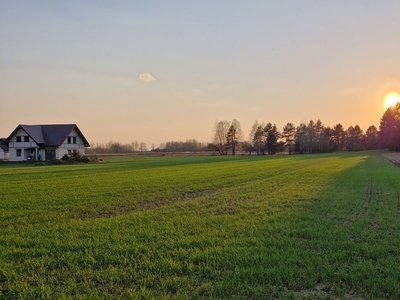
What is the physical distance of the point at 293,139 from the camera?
121062 mm

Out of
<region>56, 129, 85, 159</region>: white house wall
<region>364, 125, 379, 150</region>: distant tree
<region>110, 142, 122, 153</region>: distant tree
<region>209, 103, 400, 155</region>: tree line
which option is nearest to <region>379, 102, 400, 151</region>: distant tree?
<region>209, 103, 400, 155</region>: tree line

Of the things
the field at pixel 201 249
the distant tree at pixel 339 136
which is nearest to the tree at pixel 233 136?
the distant tree at pixel 339 136

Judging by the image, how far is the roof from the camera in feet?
197

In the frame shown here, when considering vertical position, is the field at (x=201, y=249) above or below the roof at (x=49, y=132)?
below

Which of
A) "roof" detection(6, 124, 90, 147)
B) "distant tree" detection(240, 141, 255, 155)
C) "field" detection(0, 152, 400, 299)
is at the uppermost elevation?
"roof" detection(6, 124, 90, 147)

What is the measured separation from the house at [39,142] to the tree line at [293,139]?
6812 centimetres

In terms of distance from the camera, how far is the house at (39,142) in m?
59.8

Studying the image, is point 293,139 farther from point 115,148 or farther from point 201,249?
point 201,249

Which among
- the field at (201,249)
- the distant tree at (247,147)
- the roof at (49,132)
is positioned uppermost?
the roof at (49,132)

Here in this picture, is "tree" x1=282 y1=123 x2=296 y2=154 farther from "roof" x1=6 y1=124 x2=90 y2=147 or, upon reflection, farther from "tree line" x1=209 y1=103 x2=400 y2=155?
"roof" x1=6 y1=124 x2=90 y2=147

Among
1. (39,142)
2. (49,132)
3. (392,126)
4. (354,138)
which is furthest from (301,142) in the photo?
(39,142)

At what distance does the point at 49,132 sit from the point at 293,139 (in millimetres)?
87700

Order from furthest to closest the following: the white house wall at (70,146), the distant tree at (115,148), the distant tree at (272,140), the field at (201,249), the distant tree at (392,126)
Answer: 1. the distant tree at (115,148)
2. the distant tree at (272,140)
3. the distant tree at (392,126)
4. the white house wall at (70,146)
5. the field at (201,249)

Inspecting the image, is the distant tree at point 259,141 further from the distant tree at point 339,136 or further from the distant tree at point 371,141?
the distant tree at point 371,141
